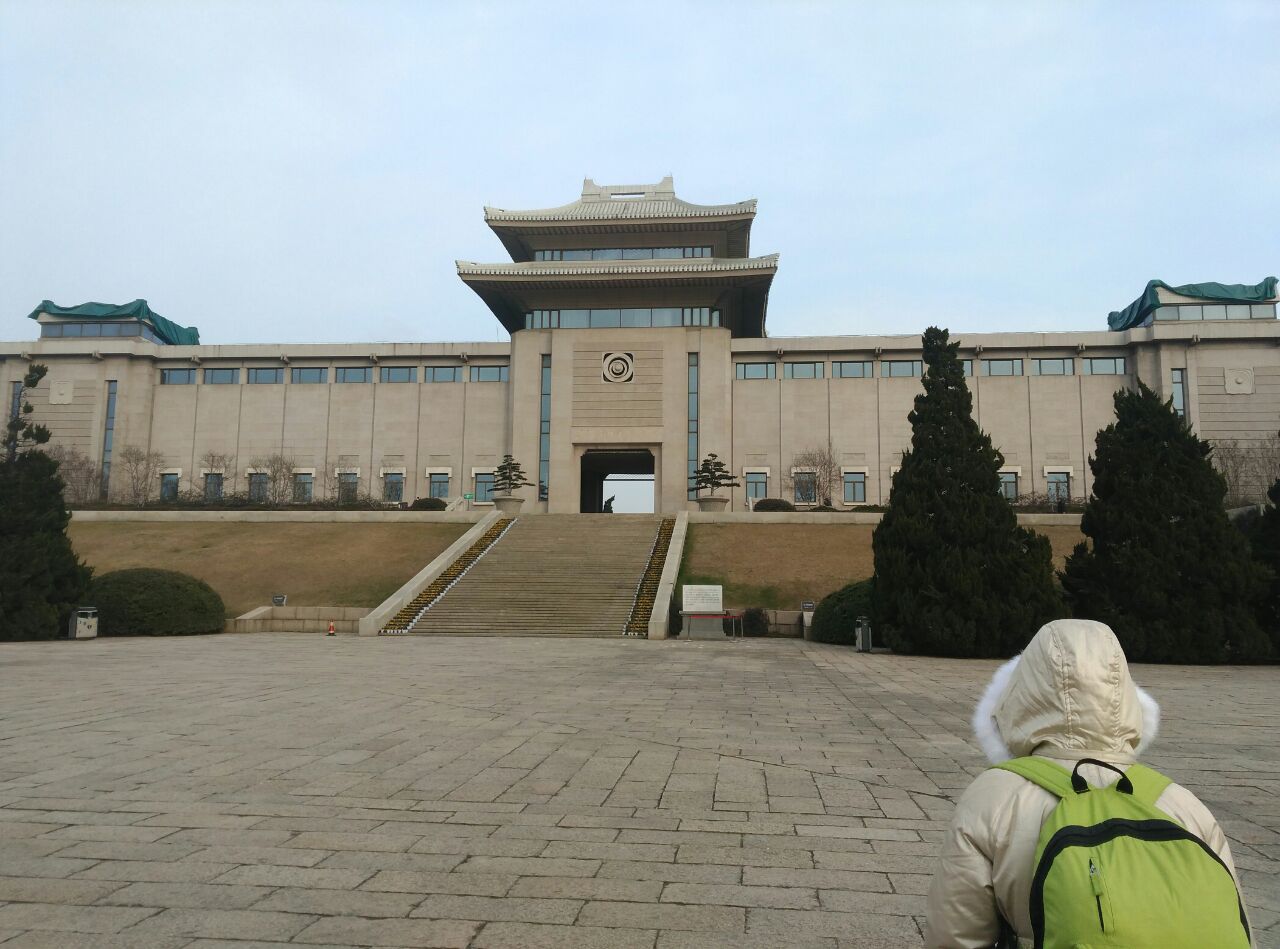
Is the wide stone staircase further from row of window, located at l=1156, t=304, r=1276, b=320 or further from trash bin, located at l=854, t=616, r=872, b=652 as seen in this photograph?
row of window, located at l=1156, t=304, r=1276, b=320

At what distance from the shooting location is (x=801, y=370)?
172 ft

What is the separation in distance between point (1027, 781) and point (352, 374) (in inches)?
2237

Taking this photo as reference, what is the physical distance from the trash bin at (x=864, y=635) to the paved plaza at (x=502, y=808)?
6.83m

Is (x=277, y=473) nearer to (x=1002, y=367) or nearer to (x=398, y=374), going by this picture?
(x=398, y=374)

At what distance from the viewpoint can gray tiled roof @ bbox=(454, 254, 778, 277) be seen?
47250 millimetres

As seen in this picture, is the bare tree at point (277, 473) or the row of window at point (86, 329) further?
the row of window at point (86, 329)

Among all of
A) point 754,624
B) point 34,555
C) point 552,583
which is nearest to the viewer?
point 34,555

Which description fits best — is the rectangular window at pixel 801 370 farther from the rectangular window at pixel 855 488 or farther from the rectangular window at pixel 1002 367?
the rectangular window at pixel 1002 367

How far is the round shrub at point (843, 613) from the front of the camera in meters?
20.7

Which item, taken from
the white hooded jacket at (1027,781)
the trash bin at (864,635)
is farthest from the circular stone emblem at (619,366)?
the white hooded jacket at (1027,781)

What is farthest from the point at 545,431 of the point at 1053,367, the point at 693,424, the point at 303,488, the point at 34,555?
the point at 34,555

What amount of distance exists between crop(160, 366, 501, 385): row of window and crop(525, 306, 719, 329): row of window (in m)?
5.49

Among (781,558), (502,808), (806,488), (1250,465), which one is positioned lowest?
(502,808)

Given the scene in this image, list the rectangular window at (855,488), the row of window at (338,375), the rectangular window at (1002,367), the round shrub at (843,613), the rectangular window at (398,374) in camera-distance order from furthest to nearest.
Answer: the rectangular window at (398,374) → the row of window at (338,375) → the rectangular window at (1002,367) → the rectangular window at (855,488) → the round shrub at (843,613)
